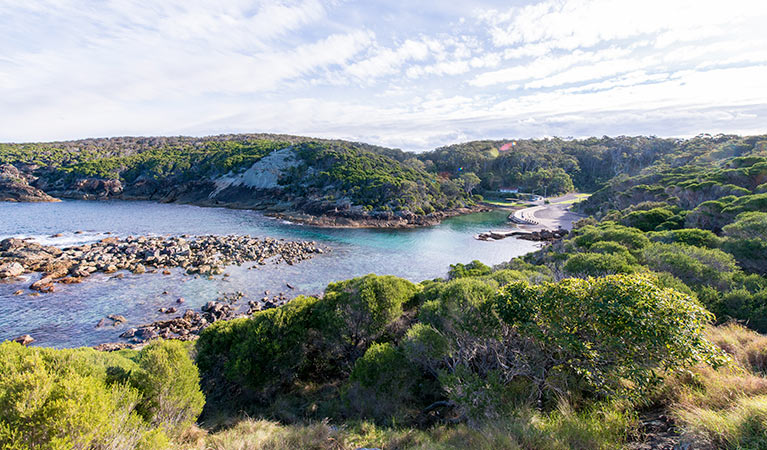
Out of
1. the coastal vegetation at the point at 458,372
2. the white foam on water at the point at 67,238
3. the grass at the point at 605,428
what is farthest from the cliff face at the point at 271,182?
the grass at the point at 605,428

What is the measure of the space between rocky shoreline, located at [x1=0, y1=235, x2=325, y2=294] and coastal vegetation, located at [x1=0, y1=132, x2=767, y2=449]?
20.2 meters

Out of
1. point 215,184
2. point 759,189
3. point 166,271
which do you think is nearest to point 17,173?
point 215,184

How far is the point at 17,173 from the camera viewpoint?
3145 inches

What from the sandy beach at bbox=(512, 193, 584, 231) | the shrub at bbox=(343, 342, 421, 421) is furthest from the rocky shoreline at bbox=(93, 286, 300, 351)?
the sandy beach at bbox=(512, 193, 584, 231)

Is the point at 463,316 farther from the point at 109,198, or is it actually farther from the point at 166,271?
the point at 109,198

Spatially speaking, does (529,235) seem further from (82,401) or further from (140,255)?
(82,401)

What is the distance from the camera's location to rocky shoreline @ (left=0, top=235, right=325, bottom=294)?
2681 cm

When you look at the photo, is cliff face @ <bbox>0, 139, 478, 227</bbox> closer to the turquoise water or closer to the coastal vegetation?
the turquoise water

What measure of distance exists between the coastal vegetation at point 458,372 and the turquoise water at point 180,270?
12.5 metres

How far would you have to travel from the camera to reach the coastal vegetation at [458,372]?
17.2 feet

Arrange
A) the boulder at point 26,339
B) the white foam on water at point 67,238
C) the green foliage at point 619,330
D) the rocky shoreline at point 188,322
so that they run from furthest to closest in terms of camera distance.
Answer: the white foam on water at point 67,238 → the rocky shoreline at point 188,322 → the boulder at point 26,339 → the green foliage at point 619,330

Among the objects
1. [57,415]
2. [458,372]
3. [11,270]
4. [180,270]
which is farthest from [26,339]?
[458,372]

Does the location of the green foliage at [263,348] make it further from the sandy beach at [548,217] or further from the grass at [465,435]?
the sandy beach at [548,217]

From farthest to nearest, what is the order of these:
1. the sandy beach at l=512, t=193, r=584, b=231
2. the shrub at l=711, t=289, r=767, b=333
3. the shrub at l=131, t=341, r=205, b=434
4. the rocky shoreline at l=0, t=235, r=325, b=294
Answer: the sandy beach at l=512, t=193, r=584, b=231 < the rocky shoreline at l=0, t=235, r=325, b=294 < the shrub at l=711, t=289, r=767, b=333 < the shrub at l=131, t=341, r=205, b=434
